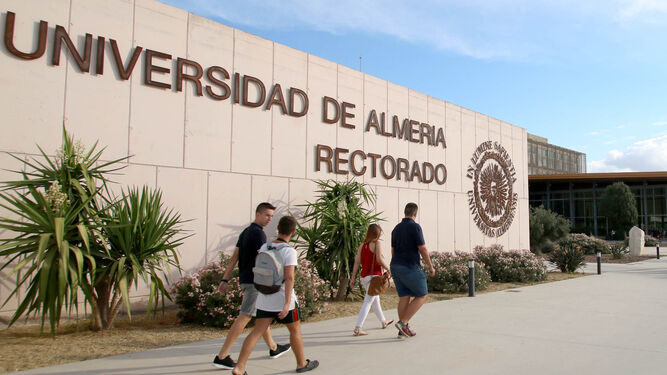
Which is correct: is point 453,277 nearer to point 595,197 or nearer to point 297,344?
point 297,344

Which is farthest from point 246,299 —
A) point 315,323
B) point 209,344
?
point 315,323

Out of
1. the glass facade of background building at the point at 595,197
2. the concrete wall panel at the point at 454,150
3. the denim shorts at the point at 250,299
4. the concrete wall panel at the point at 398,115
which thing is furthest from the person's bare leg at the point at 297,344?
the glass facade of background building at the point at 595,197

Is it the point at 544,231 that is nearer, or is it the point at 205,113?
the point at 205,113

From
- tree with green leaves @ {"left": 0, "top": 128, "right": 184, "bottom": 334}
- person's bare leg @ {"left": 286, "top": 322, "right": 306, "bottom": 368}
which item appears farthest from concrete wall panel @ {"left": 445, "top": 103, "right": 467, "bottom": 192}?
person's bare leg @ {"left": 286, "top": 322, "right": 306, "bottom": 368}

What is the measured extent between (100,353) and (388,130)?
34.2 feet

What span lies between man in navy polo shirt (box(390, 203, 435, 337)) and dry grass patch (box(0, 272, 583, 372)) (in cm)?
201

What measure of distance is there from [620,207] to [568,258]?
35580mm

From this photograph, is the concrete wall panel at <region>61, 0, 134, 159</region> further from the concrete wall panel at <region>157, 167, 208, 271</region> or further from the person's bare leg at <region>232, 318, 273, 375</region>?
the person's bare leg at <region>232, 318, 273, 375</region>

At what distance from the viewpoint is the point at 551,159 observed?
106m

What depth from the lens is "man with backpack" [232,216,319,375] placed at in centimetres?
483

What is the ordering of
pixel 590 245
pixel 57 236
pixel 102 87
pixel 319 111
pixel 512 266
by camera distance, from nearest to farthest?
pixel 57 236 < pixel 102 87 < pixel 319 111 < pixel 512 266 < pixel 590 245

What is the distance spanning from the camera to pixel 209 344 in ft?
21.2

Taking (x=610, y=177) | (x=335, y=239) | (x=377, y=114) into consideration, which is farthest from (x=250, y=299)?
(x=610, y=177)

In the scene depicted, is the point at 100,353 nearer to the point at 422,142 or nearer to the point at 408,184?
the point at 408,184
